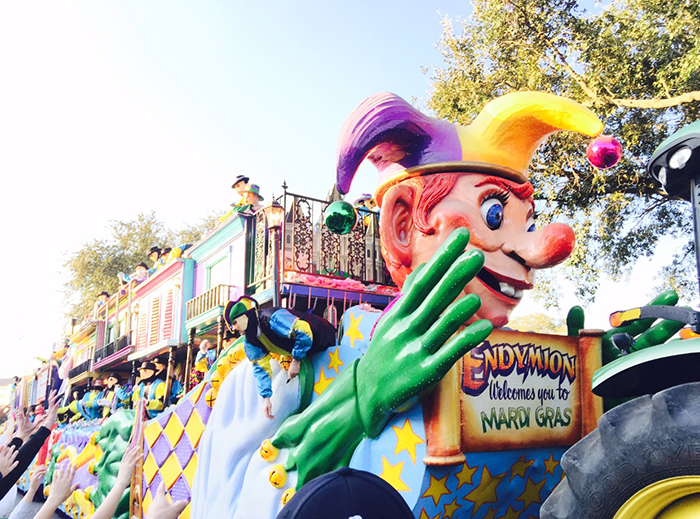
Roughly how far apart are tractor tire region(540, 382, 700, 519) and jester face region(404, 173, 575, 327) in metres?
1.08

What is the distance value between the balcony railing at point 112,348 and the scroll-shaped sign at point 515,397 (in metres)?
13.7

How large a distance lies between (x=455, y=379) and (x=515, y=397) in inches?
12.1

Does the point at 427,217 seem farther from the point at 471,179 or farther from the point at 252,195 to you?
the point at 252,195

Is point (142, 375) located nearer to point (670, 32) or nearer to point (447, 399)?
point (447, 399)

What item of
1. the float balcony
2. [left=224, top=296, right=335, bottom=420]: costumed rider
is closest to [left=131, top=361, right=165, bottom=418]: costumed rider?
the float balcony

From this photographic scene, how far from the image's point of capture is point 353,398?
2.66 metres

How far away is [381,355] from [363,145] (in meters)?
0.98

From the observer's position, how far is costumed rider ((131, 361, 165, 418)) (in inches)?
251

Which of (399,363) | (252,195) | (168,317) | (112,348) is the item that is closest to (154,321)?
(168,317)

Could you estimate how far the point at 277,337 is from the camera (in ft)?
10.1

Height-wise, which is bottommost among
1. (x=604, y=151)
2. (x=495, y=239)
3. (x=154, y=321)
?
(x=495, y=239)

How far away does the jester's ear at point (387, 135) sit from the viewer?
2.88 meters

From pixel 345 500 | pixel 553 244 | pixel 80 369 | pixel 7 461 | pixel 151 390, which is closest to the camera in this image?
pixel 345 500

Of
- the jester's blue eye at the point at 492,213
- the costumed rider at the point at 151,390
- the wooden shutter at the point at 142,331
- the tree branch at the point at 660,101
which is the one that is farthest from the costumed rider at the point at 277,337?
the wooden shutter at the point at 142,331
